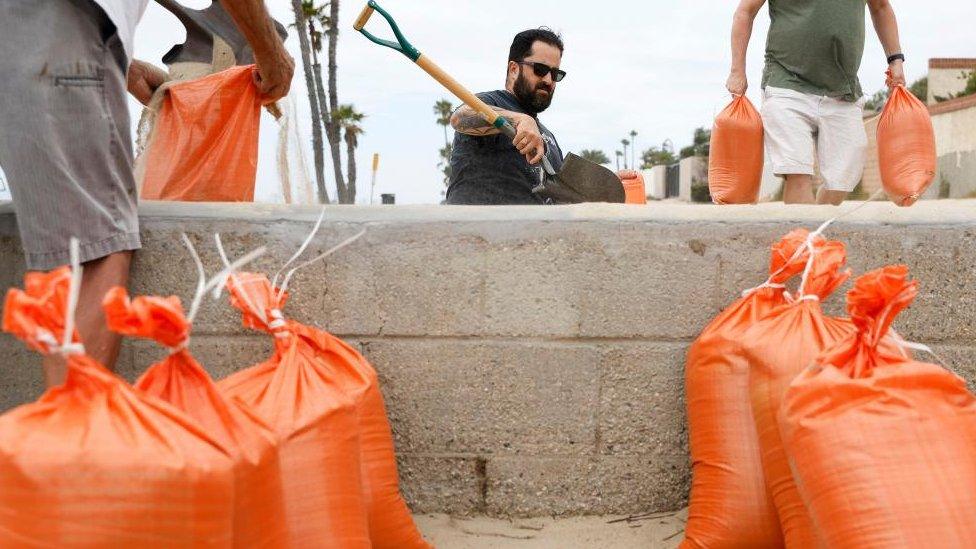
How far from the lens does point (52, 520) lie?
1.38 metres

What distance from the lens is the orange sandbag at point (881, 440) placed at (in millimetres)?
1597

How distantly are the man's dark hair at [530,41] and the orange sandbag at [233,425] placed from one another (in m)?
2.72

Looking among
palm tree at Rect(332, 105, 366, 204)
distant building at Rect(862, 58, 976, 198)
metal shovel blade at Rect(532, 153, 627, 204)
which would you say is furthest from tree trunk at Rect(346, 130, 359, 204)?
metal shovel blade at Rect(532, 153, 627, 204)

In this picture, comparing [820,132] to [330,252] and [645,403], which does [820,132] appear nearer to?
[645,403]

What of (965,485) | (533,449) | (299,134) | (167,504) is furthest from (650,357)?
(299,134)

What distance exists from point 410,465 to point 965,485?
4.32 feet

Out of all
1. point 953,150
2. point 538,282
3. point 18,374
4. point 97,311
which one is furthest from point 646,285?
point 953,150

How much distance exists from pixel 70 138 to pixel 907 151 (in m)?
2.80

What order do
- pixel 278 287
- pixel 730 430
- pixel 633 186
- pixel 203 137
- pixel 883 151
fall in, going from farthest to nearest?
pixel 633 186 < pixel 883 151 < pixel 203 137 < pixel 278 287 < pixel 730 430

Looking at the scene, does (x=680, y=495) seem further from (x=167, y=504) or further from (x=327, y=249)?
(x=167, y=504)

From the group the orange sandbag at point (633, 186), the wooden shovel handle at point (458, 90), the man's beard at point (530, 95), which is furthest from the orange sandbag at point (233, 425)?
the orange sandbag at point (633, 186)

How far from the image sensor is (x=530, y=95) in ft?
13.1

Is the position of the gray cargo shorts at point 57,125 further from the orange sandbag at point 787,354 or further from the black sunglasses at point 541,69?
the black sunglasses at point 541,69

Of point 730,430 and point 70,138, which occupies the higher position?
point 70,138
